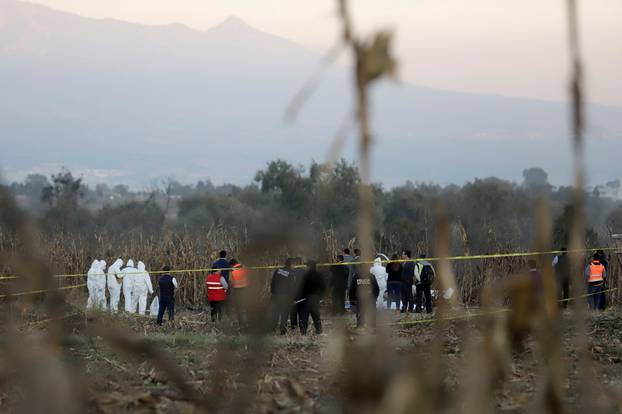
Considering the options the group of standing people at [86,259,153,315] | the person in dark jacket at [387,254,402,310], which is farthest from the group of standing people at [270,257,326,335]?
the group of standing people at [86,259,153,315]

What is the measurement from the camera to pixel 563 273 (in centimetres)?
2389

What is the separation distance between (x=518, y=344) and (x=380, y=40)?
2.61ft

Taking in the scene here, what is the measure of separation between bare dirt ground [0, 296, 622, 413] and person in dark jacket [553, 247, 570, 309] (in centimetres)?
103

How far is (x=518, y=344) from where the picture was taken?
2510 mm

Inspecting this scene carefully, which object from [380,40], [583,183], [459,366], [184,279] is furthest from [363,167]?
[184,279]

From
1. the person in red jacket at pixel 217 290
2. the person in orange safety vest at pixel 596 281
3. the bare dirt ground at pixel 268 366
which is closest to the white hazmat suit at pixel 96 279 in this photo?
the bare dirt ground at pixel 268 366

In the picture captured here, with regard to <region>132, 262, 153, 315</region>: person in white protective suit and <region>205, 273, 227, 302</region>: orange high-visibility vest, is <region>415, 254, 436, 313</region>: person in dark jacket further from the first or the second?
<region>132, 262, 153, 315</region>: person in white protective suit

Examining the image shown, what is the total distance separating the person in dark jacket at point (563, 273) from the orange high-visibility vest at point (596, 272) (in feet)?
1.93

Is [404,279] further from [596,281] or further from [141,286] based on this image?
[141,286]

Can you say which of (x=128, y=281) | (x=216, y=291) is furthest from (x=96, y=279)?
(x=216, y=291)

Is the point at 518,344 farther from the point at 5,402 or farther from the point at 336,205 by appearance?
the point at 336,205

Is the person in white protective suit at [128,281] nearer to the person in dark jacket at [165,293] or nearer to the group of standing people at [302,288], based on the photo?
the person in dark jacket at [165,293]

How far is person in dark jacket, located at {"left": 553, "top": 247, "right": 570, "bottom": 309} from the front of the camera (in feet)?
79.0

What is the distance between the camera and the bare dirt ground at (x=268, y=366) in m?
2.70
